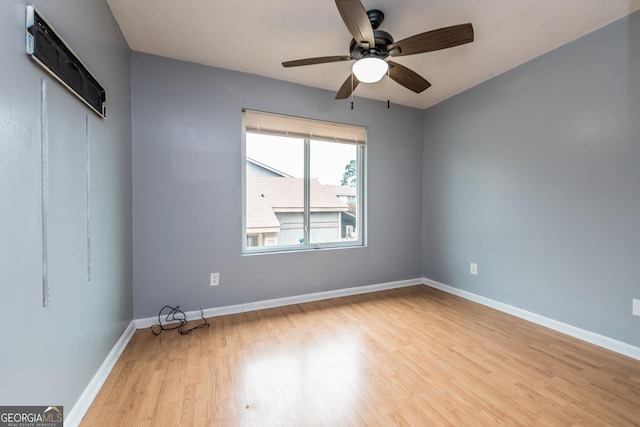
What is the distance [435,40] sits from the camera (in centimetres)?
165

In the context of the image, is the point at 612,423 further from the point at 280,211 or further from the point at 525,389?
the point at 280,211

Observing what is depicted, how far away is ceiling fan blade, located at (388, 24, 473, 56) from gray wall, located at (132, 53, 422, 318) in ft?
4.01

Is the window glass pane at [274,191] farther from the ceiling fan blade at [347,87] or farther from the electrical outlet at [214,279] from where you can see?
the ceiling fan blade at [347,87]

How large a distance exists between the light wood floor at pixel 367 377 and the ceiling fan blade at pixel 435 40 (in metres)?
2.17

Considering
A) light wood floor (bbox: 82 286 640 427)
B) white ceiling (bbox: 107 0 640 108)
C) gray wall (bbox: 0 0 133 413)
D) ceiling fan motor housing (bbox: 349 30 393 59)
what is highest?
white ceiling (bbox: 107 0 640 108)

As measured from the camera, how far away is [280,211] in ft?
9.75

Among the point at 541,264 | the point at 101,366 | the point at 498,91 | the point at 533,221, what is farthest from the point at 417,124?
the point at 101,366

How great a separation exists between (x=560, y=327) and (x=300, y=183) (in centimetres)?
287

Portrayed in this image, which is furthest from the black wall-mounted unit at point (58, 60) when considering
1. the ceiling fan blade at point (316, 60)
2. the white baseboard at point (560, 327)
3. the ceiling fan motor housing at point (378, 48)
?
A: the white baseboard at point (560, 327)

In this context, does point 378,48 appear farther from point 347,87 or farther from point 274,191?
point 274,191

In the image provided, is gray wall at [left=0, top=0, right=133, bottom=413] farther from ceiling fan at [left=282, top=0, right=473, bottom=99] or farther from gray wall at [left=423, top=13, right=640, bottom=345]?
gray wall at [left=423, top=13, right=640, bottom=345]

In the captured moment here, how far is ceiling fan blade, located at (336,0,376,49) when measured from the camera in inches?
51.6

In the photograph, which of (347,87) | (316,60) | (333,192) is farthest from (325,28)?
(333,192)

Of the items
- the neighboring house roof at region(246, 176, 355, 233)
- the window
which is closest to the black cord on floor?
the window
